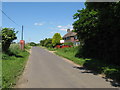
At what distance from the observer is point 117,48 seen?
14062mm

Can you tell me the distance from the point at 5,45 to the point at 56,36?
138 ft

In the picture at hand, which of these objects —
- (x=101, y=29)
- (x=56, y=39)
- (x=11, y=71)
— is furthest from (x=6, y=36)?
(x=56, y=39)

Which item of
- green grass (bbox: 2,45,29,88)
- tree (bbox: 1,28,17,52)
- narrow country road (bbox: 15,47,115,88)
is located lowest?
narrow country road (bbox: 15,47,115,88)

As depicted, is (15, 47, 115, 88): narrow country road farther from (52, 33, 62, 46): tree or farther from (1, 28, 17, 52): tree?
(52, 33, 62, 46): tree

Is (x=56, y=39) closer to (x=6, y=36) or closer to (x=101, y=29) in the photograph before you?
(x=6, y=36)

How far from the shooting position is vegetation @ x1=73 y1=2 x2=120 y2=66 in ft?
35.4

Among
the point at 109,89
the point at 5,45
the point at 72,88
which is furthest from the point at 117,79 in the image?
the point at 5,45

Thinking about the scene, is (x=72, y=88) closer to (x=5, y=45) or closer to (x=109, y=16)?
(x=109, y=16)

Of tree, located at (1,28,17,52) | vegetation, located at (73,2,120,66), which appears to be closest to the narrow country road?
vegetation, located at (73,2,120,66)

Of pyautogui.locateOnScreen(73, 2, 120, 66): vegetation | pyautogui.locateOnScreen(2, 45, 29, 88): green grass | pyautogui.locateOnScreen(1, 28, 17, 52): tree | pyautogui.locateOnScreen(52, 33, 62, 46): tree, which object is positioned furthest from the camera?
pyautogui.locateOnScreen(52, 33, 62, 46): tree

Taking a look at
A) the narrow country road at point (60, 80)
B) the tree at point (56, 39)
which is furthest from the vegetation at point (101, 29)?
the tree at point (56, 39)

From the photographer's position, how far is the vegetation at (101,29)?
10780 mm

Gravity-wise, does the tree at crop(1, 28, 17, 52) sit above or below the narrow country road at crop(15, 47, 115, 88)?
above

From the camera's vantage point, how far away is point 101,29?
1577 cm
